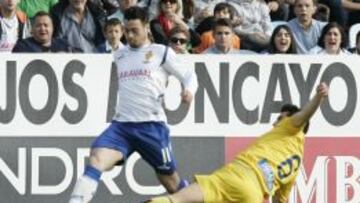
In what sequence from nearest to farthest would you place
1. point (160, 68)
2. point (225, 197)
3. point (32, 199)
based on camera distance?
point (225, 197)
point (160, 68)
point (32, 199)

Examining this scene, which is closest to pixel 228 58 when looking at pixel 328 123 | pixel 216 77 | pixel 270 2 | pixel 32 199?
pixel 216 77

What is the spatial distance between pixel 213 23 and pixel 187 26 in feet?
1.53

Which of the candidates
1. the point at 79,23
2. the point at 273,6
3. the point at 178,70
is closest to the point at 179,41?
the point at 79,23

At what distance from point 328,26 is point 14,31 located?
3.35 meters

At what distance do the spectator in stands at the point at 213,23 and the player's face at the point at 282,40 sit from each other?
0.57 meters

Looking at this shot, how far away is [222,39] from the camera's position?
52.6 feet

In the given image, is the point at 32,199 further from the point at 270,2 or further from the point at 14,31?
the point at 270,2

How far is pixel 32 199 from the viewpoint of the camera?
48.3ft

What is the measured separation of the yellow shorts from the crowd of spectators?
3674 mm

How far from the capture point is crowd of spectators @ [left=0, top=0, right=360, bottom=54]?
16109 millimetres

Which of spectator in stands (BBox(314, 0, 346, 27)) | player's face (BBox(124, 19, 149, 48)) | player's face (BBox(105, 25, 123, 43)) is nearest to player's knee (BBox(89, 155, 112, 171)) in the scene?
player's face (BBox(124, 19, 149, 48))

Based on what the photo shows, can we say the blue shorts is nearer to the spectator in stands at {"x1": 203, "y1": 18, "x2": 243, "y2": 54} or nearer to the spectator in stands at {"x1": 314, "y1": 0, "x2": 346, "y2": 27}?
the spectator in stands at {"x1": 203, "y1": 18, "x2": 243, "y2": 54}

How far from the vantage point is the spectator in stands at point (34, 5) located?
56.6 ft

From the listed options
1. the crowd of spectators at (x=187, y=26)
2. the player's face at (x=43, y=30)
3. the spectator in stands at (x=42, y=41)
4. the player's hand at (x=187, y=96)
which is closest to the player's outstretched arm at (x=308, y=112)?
the player's hand at (x=187, y=96)
